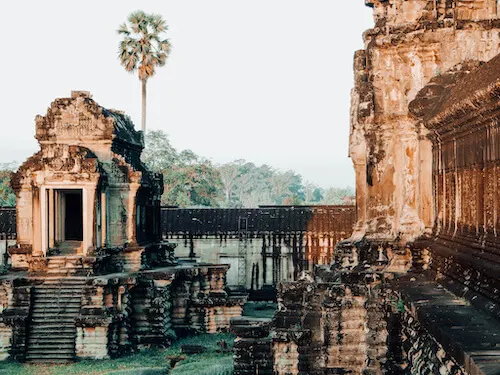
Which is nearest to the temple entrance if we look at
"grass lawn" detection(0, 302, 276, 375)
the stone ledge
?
"grass lawn" detection(0, 302, 276, 375)

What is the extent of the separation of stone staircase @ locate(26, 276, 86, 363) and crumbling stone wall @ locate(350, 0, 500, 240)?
34.7ft

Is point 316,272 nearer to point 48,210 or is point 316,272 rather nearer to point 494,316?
point 494,316

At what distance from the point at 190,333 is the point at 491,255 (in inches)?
655

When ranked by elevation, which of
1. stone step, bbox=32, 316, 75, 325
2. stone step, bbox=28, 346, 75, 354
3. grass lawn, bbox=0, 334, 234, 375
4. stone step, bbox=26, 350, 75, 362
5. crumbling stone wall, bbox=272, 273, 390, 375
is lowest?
grass lawn, bbox=0, 334, 234, 375

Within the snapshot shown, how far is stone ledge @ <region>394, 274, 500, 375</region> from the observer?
4.62 metres

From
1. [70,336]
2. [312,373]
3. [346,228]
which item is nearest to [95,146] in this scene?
[70,336]

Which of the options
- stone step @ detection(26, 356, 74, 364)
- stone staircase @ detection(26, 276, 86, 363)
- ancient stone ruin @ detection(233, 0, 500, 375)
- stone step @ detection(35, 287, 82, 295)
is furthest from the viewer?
stone step @ detection(35, 287, 82, 295)

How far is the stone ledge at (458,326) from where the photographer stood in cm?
462

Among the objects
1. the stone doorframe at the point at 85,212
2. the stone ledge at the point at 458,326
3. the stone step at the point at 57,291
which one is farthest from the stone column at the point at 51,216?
the stone ledge at the point at 458,326

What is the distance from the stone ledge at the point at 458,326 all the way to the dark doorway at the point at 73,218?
17423mm

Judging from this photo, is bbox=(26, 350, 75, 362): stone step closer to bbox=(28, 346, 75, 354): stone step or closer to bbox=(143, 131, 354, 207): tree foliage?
bbox=(28, 346, 75, 354): stone step

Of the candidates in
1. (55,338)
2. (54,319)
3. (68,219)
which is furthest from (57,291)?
(68,219)

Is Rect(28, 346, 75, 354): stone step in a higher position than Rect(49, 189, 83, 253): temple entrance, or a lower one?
lower

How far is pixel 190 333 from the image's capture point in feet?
71.6
